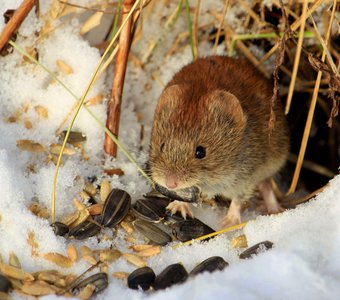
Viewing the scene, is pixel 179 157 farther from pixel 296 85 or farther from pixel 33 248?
pixel 296 85

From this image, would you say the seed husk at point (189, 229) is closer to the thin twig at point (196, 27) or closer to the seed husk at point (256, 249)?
the seed husk at point (256, 249)

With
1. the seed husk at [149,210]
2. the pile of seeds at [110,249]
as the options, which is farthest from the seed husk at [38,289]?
the seed husk at [149,210]

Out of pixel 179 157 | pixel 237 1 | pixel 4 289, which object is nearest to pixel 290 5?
pixel 237 1

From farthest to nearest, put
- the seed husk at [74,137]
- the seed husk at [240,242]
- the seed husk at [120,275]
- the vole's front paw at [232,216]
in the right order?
the seed husk at [74,137] < the vole's front paw at [232,216] < the seed husk at [240,242] < the seed husk at [120,275]

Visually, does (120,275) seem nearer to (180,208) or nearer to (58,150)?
(180,208)

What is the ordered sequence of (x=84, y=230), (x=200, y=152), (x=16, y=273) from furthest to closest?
(x=200, y=152) < (x=84, y=230) < (x=16, y=273)

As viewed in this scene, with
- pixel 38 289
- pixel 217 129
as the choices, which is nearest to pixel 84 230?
pixel 38 289
